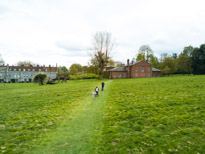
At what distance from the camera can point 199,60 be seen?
173ft

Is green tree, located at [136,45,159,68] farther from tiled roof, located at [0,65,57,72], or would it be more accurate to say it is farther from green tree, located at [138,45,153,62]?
tiled roof, located at [0,65,57,72]

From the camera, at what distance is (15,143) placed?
17.0ft

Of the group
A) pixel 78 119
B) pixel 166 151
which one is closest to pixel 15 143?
pixel 78 119

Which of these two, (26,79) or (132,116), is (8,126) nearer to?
(132,116)

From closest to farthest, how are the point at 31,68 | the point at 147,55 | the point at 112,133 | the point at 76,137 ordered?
the point at 76,137, the point at 112,133, the point at 147,55, the point at 31,68

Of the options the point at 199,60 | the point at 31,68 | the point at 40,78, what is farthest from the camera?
the point at 31,68

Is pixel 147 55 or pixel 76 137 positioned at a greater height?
pixel 147 55

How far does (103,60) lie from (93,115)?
43.1 meters

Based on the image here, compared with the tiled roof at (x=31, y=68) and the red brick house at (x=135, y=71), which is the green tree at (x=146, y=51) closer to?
the red brick house at (x=135, y=71)

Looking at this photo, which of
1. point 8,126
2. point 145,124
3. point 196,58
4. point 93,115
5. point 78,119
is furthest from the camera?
point 196,58

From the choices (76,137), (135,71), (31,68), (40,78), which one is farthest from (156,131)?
(31,68)

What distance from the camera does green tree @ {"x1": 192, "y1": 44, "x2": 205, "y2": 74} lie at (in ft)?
171

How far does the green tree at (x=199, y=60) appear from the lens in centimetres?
5200

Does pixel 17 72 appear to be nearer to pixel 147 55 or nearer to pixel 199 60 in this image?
pixel 147 55
